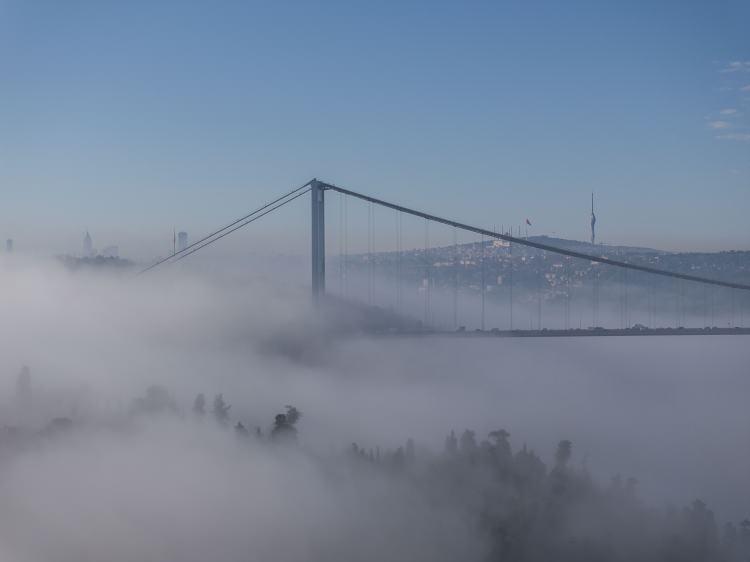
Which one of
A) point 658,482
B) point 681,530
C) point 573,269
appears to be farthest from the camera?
point 573,269

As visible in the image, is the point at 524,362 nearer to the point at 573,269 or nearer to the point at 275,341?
the point at 573,269

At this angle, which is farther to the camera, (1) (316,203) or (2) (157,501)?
(2) (157,501)

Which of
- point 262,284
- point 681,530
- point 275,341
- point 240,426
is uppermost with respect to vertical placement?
point 262,284

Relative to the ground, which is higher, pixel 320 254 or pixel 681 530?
pixel 320 254

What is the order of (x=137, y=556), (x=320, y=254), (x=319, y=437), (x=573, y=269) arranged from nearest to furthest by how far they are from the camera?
(x=320, y=254), (x=137, y=556), (x=319, y=437), (x=573, y=269)

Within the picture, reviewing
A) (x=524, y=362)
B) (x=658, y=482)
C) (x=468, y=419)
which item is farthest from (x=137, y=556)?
(x=524, y=362)

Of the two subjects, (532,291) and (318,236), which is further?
(532,291)

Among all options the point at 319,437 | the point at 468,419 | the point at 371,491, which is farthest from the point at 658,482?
the point at 319,437
